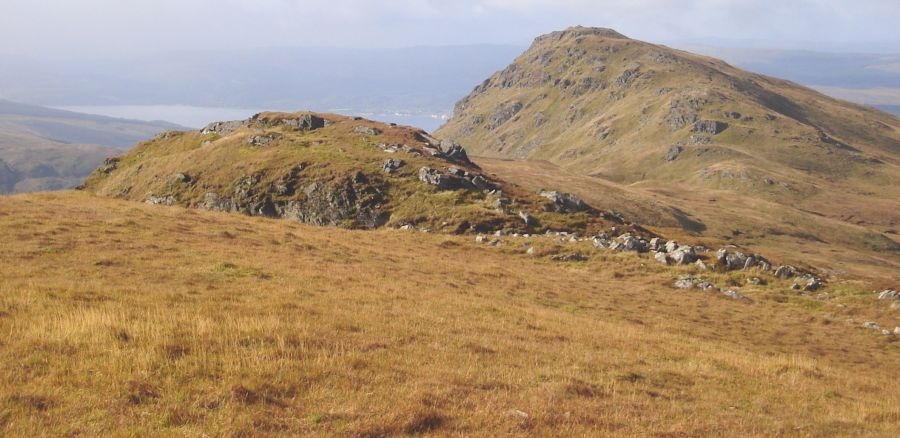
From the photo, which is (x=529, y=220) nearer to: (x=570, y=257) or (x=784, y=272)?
(x=570, y=257)

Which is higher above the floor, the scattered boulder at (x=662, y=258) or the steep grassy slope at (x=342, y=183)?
the steep grassy slope at (x=342, y=183)

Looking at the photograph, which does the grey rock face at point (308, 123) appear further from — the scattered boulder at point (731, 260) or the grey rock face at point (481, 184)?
the scattered boulder at point (731, 260)

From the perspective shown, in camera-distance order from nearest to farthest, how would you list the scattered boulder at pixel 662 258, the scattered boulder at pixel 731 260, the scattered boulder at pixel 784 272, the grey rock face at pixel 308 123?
the scattered boulder at pixel 784 272 < the scattered boulder at pixel 731 260 < the scattered boulder at pixel 662 258 < the grey rock face at pixel 308 123

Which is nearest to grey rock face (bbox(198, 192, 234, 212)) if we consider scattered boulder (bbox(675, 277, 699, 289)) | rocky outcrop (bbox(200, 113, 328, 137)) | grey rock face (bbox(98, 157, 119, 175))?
rocky outcrop (bbox(200, 113, 328, 137))

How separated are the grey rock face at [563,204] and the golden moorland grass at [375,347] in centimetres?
1723

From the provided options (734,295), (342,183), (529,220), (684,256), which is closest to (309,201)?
(342,183)

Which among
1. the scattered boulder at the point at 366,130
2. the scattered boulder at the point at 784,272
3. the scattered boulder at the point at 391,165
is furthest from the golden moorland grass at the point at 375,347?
the scattered boulder at the point at 366,130

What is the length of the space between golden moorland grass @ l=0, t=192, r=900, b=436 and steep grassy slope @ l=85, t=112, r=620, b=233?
1525 cm

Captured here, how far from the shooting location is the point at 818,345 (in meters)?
27.4

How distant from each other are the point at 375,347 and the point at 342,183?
40.9 m

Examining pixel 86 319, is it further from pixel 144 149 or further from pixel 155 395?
pixel 144 149

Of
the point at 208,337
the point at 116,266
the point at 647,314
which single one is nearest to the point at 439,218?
the point at 647,314

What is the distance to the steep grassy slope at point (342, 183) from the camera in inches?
1962

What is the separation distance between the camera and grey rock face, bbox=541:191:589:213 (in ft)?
169
